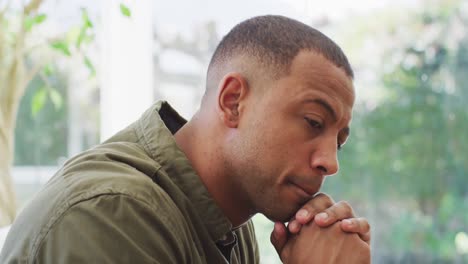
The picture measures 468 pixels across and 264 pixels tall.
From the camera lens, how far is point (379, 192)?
2.61 meters

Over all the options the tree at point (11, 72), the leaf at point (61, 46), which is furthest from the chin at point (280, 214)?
the leaf at point (61, 46)

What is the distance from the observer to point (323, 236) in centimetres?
117

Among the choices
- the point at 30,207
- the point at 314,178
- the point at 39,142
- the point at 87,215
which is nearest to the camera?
the point at 87,215

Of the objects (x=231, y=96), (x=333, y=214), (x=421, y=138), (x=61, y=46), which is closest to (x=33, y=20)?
(x=61, y=46)

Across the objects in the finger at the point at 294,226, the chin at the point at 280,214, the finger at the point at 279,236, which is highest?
the chin at the point at 280,214

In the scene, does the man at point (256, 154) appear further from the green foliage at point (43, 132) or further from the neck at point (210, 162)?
the green foliage at point (43, 132)

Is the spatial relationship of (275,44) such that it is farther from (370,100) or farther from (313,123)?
(370,100)

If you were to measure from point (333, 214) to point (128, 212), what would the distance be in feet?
1.53

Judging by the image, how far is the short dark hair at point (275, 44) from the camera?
1178 millimetres

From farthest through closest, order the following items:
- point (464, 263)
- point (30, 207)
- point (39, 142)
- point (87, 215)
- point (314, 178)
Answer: point (39, 142), point (464, 263), point (314, 178), point (30, 207), point (87, 215)

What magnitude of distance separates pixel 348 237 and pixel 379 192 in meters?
1.49

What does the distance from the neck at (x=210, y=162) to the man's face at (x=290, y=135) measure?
24 millimetres

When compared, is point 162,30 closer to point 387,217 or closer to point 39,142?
point 39,142

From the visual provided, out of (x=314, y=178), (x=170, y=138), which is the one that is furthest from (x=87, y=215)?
(x=314, y=178)
